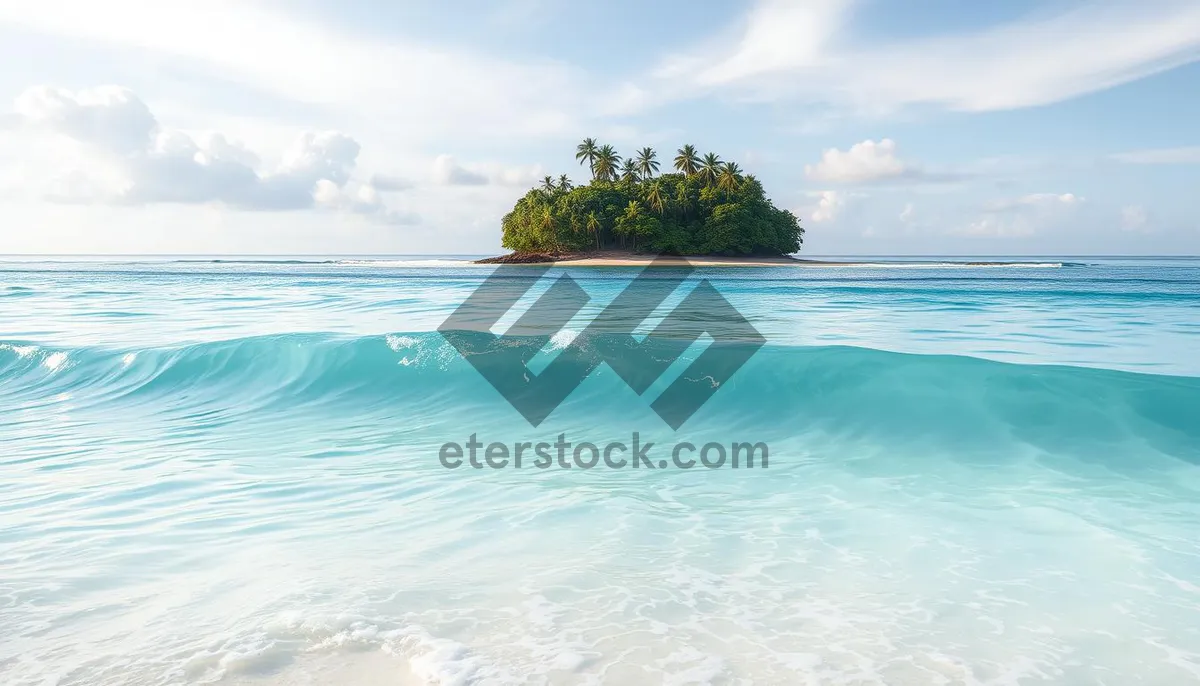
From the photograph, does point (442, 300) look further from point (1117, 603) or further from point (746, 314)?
point (1117, 603)

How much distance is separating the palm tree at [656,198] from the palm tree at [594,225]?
24.0 feet

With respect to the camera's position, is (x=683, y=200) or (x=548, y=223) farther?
(x=683, y=200)

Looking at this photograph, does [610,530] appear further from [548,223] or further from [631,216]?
[548,223]

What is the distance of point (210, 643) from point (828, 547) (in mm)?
3956

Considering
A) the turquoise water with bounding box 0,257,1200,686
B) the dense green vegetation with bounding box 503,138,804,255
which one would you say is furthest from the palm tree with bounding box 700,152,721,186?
the turquoise water with bounding box 0,257,1200,686

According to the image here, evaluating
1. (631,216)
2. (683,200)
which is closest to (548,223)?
(631,216)

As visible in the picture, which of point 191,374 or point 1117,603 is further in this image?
point 191,374

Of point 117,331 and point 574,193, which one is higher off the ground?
point 574,193

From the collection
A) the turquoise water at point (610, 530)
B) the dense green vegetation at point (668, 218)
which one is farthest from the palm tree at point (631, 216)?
the turquoise water at point (610, 530)

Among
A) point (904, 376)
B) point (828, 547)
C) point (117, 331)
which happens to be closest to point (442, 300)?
point (117, 331)

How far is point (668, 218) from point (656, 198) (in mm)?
3029

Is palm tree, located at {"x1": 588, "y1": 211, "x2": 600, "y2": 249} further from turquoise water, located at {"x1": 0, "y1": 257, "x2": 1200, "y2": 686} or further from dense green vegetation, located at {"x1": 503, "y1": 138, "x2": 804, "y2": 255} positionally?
turquoise water, located at {"x1": 0, "y1": 257, "x2": 1200, "y2": 686}

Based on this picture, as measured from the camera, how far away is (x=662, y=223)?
88.2 meters

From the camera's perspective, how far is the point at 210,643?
359 centimetres
